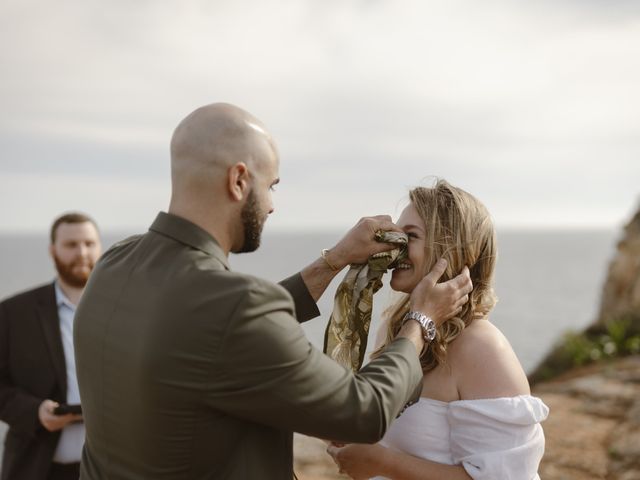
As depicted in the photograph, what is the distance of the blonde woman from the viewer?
309 centimetres

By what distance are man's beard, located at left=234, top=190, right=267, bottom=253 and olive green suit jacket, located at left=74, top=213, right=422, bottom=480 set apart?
16 centimetres

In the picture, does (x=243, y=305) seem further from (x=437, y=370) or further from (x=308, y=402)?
(x=437, y=370)

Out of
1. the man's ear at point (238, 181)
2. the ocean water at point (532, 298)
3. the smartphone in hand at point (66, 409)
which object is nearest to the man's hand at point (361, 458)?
the ocean water at point (532, 298)

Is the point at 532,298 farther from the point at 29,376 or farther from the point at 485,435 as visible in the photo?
the point at 485,435

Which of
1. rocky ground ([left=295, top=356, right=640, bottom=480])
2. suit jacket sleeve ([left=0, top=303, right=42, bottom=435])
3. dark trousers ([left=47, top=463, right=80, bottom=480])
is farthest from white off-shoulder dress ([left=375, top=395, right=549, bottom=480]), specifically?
rocky ground ([left=295, top=356, right=640, bottom=480])

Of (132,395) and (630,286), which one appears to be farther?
(630,286)

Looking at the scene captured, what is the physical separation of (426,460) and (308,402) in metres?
1.20

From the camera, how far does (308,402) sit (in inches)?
89.1

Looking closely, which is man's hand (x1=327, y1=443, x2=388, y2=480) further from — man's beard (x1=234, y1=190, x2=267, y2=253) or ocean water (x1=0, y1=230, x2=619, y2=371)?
man's beard (x1=234, y1=190, x2=267, y2=253)

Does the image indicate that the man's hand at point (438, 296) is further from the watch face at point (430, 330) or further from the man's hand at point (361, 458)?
the man's hand at point (361, 458)

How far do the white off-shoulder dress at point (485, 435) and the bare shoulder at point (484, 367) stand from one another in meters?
0.05

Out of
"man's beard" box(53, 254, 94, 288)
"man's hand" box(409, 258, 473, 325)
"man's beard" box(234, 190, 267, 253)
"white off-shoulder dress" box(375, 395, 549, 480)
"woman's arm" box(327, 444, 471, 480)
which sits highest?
"man's beard" box(234, 190, 267, 253)

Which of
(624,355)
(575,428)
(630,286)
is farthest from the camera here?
(630,286)

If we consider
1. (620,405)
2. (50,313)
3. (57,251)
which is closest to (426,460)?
(50,313)
